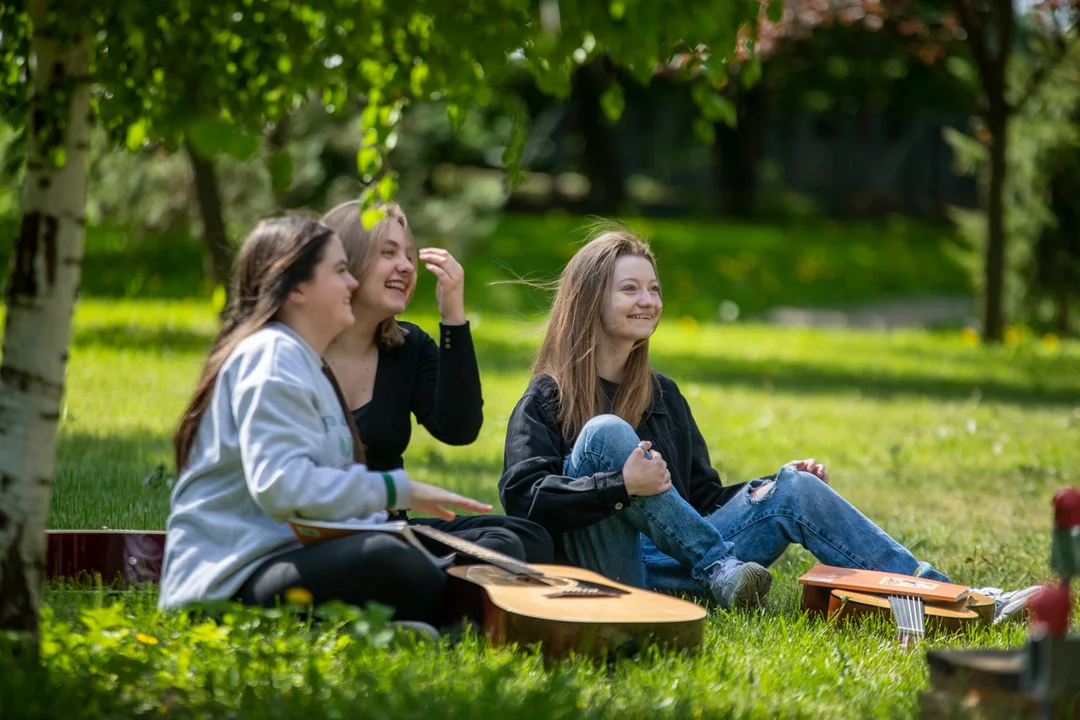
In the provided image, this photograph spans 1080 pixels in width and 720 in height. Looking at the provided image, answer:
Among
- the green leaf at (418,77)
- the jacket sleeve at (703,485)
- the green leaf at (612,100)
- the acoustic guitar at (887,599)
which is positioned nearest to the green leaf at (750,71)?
the green leaf at (612,100)

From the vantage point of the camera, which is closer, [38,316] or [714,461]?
[38,316]

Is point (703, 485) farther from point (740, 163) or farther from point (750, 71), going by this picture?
point (740, 163)

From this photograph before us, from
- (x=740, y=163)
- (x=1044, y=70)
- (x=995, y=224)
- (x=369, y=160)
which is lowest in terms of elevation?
(x=369, y=160)

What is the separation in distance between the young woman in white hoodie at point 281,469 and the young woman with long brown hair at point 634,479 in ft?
2.29

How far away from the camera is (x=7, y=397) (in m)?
3.26

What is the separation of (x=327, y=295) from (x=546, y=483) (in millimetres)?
1003

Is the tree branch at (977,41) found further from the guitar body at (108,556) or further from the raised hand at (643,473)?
the guitar body at (108,556)

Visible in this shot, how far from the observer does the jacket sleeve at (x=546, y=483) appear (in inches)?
164

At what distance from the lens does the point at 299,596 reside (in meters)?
3.28

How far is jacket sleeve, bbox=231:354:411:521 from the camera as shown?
132 inches

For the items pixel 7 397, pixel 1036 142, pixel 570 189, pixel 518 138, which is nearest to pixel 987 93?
pixel 1036 142

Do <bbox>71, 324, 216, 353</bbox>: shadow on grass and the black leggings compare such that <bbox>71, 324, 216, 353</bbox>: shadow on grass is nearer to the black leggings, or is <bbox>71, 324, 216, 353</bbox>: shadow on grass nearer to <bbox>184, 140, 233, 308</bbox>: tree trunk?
<bbox>184, 140, 233, 308</bbox>: tree trunk

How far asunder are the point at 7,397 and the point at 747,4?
208 centimetres

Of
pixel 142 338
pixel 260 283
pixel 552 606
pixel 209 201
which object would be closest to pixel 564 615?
pixel 552 606
